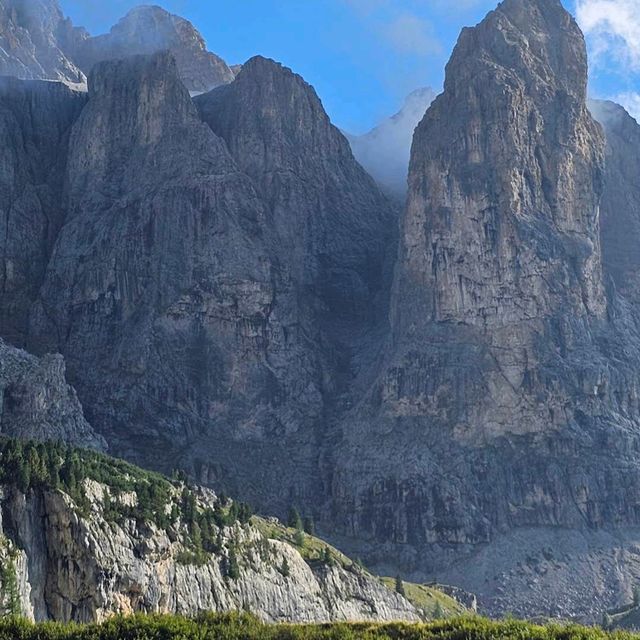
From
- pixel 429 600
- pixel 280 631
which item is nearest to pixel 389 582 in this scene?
pixel 429 600

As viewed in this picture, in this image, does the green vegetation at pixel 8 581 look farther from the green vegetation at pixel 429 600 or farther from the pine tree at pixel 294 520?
the pine tree at pixel 294 520

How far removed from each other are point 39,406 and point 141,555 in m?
72.3

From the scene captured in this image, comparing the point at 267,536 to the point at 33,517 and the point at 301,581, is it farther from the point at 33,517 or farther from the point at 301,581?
the point at 33,517

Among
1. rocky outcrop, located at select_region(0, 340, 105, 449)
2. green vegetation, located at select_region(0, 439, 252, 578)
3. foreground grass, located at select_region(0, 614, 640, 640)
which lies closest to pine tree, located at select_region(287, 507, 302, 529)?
green vegetation, located at select_region(0, 439, 252, 578)

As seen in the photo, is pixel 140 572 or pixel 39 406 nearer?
pixel 140 572

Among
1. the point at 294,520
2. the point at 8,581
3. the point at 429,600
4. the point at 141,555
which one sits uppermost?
the point at 294,520

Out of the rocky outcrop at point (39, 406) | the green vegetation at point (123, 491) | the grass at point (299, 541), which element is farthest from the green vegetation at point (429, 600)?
the rocky outcrop at point (39, 406)

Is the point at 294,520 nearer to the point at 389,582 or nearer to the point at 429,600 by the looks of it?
the point at 389,582

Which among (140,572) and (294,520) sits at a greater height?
(294,520)

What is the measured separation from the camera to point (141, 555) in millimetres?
125000

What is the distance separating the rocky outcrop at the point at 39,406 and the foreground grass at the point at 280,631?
108m

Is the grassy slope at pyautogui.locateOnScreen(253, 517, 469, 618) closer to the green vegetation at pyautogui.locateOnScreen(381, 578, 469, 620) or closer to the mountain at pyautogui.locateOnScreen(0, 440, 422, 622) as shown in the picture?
the green vegetation at pyautogui.locateOnScreen(381, 578, 469, 620)

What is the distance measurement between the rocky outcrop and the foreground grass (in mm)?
107845

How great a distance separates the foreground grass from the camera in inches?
2980
